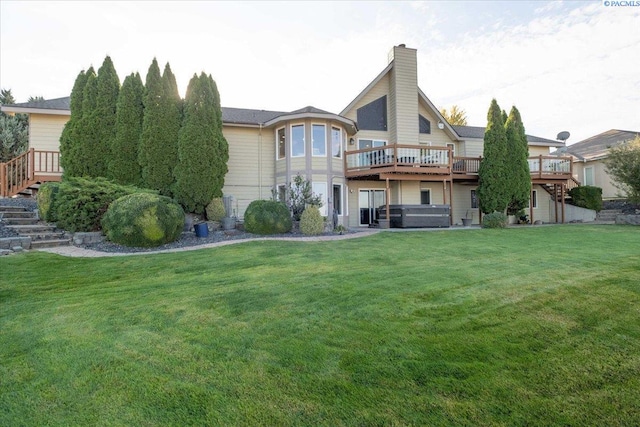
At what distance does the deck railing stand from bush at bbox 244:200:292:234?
26.7 ft

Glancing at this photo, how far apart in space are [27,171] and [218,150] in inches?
284

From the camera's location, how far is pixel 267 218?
11133 mm

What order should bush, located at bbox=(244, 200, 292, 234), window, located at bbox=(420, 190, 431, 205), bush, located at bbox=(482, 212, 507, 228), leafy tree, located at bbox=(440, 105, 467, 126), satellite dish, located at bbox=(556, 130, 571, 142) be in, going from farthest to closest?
leafy tree, located at bbox=(440, 105, 467, 126), satellite dish, located at bbox=(556, 130, 571, 142), window, located at bbox=(420, 190, 431, 205), bush, located at bbox=(482, 212, 507, 228), bush, located at bbox=(244, 200, 292, 234)

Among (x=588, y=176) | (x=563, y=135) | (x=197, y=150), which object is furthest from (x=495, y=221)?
(x=588, y=176)

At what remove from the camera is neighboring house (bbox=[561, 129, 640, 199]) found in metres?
22.7

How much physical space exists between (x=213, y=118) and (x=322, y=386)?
42.5 ft

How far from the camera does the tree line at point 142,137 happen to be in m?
12.2

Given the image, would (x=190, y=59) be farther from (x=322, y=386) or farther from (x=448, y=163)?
(x=322, y=386)

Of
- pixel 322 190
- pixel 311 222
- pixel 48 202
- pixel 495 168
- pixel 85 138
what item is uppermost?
pixel 85 138

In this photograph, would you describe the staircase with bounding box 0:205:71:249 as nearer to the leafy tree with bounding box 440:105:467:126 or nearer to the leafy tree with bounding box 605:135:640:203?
the leafy tree with bounding box 605:135:640:203

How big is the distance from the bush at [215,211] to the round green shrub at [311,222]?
327 centimetres

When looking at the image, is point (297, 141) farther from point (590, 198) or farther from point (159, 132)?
point (590, 198)

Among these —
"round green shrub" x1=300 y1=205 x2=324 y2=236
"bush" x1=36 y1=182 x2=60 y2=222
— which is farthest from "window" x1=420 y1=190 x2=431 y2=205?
"bush" x1=36 y1=182 x2=60 y2=222

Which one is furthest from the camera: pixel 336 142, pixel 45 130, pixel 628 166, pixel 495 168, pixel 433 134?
pixel 433 134
